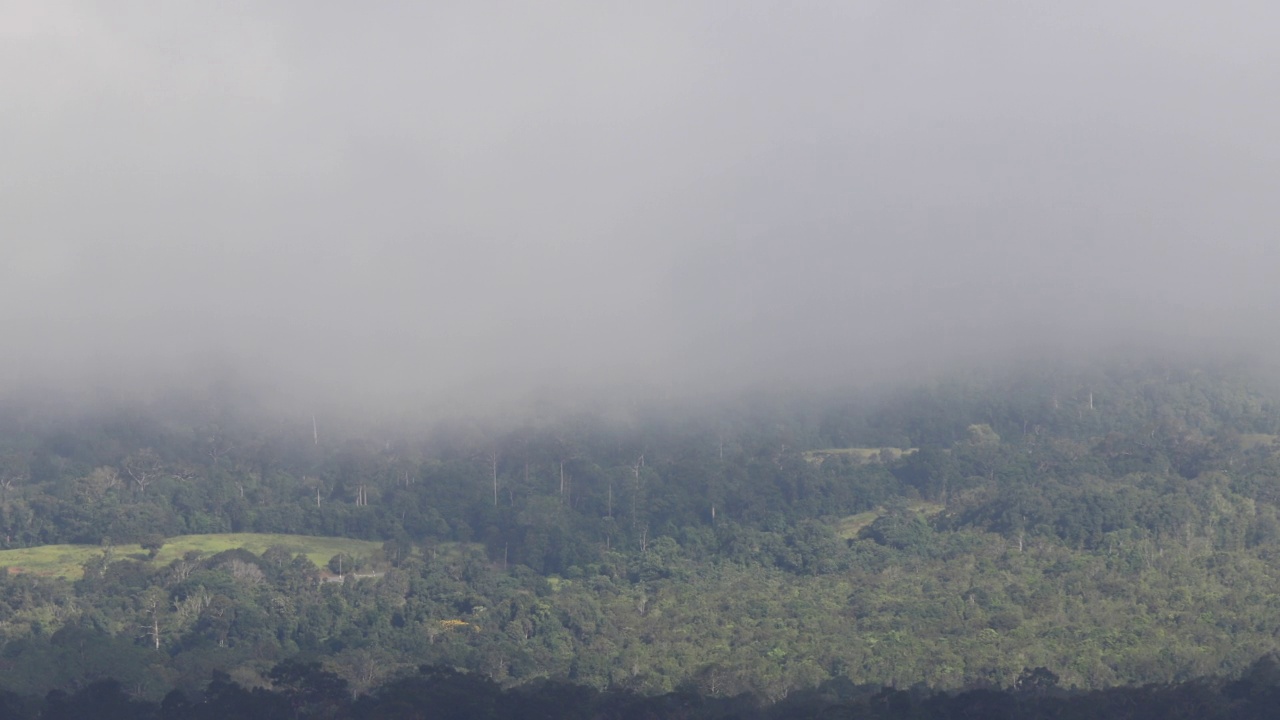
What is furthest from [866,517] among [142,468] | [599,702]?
[142,468]

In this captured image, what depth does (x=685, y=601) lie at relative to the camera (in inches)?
3740

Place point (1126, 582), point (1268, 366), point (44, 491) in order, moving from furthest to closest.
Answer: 1. point (1268, 366)
2. point (44, 491)
3. point (1126, 582)

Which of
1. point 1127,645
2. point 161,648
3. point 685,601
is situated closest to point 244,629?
point 161,648

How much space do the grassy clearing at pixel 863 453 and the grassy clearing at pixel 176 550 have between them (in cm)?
3429

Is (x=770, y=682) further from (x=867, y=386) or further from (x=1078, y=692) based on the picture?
(x=867, y=386)

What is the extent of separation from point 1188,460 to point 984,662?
38612 millimetres

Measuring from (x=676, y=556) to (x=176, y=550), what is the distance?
3008 centimetres

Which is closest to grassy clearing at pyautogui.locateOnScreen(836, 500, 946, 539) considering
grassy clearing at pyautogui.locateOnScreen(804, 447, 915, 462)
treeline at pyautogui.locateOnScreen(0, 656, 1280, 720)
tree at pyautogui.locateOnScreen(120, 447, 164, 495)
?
grassy clearing at pyautogui.locateOnScreen(804, 447, 915, 462)

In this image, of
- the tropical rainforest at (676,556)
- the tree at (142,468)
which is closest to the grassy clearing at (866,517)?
the tropical rainforest at (676,556)

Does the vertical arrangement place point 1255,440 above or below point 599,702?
above

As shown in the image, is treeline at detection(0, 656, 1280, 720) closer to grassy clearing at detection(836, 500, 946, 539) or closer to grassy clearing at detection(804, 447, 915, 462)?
grassy clearing at detection(836, 500, 946, 539)

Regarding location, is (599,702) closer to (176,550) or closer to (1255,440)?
(176,550)

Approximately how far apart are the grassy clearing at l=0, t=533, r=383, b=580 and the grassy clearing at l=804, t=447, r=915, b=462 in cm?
3429

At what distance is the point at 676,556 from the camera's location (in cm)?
10938
